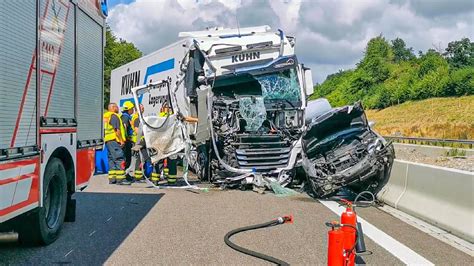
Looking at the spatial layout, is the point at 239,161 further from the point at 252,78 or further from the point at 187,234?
the point at 187,234

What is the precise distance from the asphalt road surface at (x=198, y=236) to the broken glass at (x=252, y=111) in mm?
2277

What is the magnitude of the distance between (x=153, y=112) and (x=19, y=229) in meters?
11.5

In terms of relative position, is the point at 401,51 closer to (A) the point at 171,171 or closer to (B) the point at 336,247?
(A) the point at 171,171

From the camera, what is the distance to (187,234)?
738cm

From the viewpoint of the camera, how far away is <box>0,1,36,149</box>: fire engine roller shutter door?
5.00 m

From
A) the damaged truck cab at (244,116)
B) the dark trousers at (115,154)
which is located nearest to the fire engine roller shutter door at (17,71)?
the damaged truck cab at (244,116)

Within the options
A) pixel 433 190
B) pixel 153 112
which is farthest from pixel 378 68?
pixel 433 190

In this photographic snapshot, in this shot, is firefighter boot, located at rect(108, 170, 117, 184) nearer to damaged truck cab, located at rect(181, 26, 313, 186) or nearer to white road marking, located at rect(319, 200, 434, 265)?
damaged truck cab, located at rect(181, 26, 313, 186)

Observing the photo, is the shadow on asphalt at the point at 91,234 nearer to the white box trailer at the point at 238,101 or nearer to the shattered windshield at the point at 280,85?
the white box trailer at the point at 238,101

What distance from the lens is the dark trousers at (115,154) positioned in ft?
42.3

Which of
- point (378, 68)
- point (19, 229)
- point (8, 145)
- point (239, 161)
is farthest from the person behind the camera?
point (378, 68)

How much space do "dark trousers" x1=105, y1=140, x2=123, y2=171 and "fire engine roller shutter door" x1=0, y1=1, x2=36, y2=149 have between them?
7.11 meters

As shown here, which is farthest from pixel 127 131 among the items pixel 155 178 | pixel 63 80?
pixel 63 80

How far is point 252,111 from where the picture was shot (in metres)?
12.8
